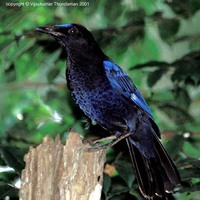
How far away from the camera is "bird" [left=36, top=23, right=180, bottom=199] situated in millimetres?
4863

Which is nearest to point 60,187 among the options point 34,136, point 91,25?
point 34,136

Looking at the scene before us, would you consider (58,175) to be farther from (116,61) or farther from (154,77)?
(116,61)

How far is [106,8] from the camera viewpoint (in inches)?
220

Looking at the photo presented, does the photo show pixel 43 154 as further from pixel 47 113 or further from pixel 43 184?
pixel 47 113

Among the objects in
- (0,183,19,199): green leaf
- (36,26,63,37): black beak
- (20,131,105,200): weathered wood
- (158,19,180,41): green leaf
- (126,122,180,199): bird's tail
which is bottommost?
(126,122,180,199): bird's tail

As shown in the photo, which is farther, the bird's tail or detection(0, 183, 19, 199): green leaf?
the bird's tail

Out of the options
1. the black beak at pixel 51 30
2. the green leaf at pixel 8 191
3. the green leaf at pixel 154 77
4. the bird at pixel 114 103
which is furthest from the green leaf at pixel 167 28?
the green leaf at pixel 8 191

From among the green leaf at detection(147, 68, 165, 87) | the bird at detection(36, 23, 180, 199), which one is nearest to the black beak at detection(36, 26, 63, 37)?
the bird at detection(36, 23, 180, 199)

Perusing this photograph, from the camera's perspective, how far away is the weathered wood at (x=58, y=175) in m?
3.59

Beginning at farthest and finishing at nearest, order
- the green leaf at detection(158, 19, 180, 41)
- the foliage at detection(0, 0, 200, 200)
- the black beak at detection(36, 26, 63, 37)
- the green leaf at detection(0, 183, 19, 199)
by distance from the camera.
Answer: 1. the green leaf at detection(158, 19, 180, 41)
2. the foliage at detection(0, 0, 200, 200)
3. the black beak at detection(36, 26, 63, 37)
4. the green leaf at detection(0, 183, 19, 199)

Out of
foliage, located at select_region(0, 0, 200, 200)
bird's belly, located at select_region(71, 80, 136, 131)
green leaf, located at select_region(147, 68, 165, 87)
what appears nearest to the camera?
bird's belly, located at select_region(71, 80, 136, 131)

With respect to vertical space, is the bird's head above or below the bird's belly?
above

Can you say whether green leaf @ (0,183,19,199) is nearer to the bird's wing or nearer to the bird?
the bird

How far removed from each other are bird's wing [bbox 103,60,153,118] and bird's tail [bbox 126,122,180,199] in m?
0.29
